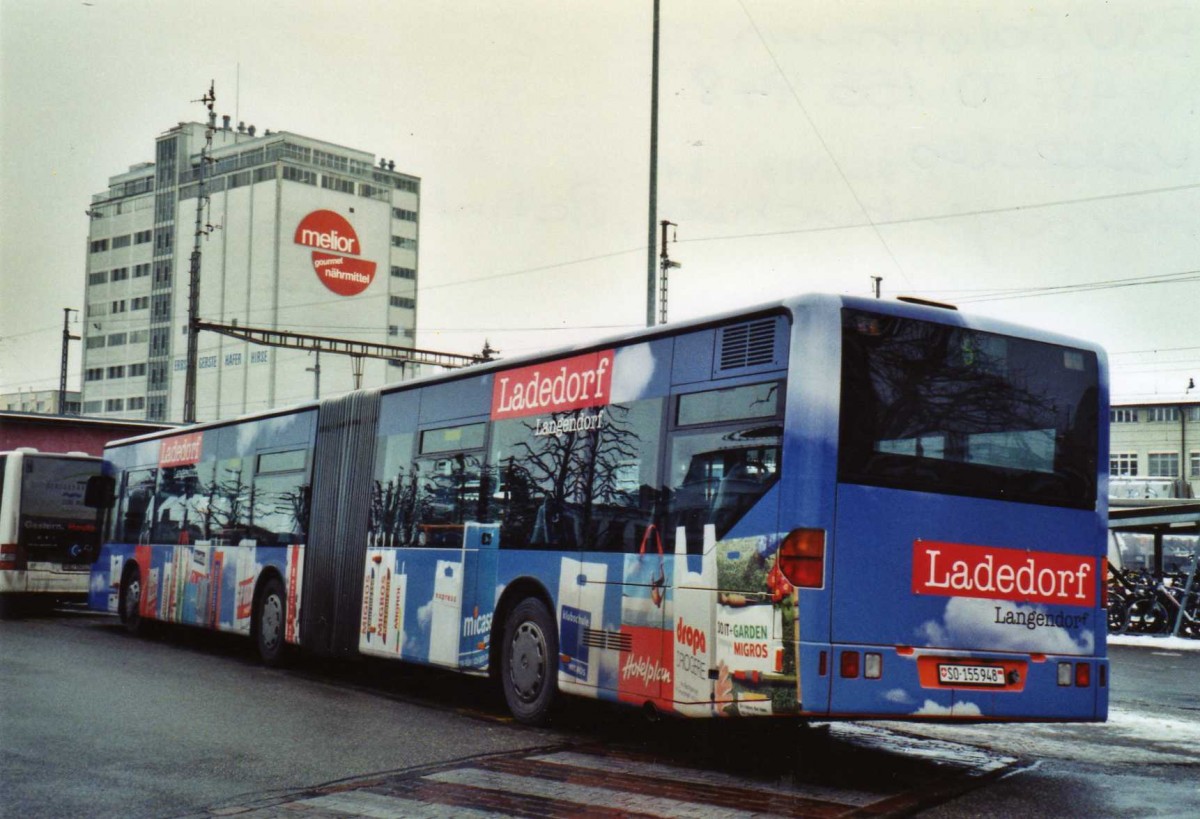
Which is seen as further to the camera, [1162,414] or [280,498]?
[1162,414]

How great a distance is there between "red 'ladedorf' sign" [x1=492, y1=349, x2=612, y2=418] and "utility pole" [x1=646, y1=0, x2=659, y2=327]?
10670 mm

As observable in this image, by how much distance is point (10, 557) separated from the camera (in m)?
23.5

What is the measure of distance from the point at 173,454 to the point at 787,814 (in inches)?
573

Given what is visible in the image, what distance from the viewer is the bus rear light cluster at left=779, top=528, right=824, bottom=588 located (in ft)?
26.5

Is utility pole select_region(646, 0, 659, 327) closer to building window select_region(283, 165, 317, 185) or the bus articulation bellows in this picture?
the bus articulation bellows

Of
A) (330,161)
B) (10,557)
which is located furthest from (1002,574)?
(330,161)

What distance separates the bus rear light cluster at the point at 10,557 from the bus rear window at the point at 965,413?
63.1 ft

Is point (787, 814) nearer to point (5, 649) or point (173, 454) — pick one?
point (5, 649)

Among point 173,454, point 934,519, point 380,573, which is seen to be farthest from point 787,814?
point 173,454

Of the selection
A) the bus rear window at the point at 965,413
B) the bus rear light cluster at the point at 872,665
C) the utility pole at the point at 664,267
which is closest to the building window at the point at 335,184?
the utility pole at the point at 664,267

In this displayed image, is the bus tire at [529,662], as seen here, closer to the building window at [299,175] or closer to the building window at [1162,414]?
the building window at [1162,414]

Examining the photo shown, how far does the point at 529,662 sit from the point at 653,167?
1410 centimetres

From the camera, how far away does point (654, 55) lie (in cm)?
2409

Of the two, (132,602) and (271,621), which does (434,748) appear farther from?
(132,602)
